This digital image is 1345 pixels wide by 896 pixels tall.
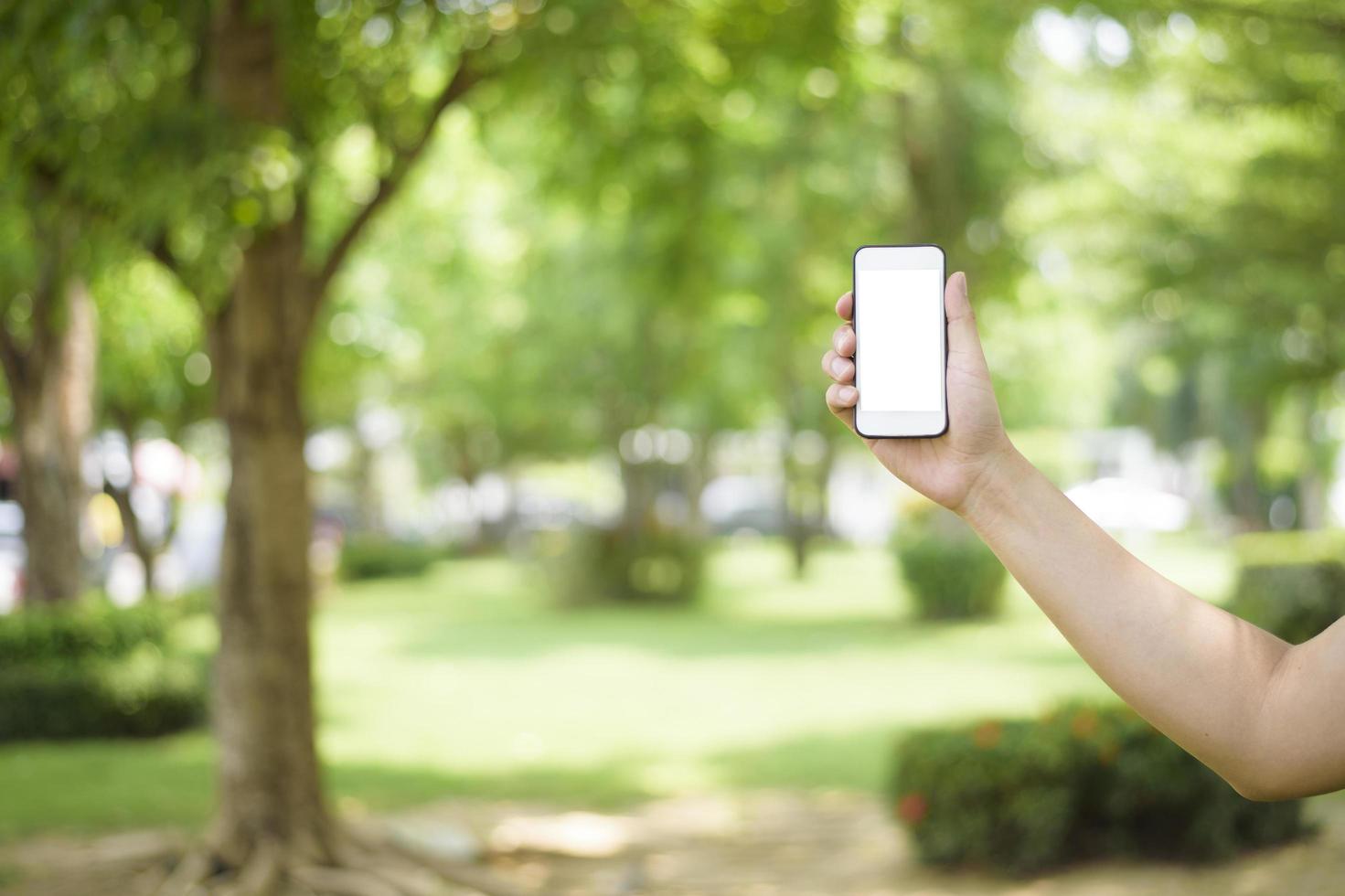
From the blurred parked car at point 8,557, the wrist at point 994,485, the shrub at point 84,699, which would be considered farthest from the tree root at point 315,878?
the blurred parked car at point 8,557

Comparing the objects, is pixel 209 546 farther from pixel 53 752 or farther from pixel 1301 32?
pixel 1301 32

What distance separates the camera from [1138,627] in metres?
1.79

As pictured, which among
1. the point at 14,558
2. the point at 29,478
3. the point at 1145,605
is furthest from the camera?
the point at 14,558

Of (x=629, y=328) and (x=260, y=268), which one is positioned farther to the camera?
(x=629, y=328)

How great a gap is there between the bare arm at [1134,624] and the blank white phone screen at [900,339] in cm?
3

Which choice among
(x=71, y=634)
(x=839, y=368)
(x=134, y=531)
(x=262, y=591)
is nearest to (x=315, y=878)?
(x=262, y=591)

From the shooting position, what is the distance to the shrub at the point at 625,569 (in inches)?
944

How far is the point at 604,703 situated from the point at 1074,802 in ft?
25.3

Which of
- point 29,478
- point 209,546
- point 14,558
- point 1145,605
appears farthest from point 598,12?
point 209,546

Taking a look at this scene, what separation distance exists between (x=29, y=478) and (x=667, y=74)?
789 cm

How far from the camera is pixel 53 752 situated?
1180 cm

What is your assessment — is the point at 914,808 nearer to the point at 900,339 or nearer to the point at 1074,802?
the point at 1074,802

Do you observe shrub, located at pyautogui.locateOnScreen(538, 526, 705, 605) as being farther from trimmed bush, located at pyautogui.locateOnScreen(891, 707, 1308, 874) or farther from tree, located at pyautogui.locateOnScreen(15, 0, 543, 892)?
tree, located at pyautogui.locateOnScreen(15, 0, 543, 892)

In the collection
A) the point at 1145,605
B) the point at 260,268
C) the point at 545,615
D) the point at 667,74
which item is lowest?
the point at 545,615
